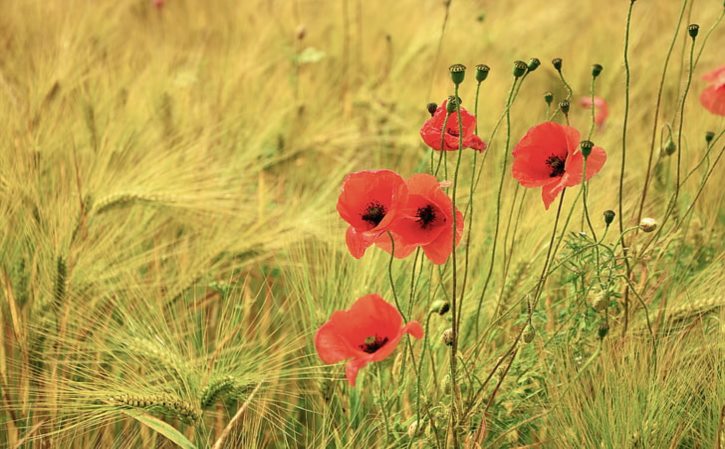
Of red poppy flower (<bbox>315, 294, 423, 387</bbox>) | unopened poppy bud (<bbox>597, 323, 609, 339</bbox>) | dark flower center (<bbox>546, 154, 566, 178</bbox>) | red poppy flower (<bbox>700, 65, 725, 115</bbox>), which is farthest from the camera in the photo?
red poppy flower (<bbox>700, 65, 725, 115</bbox>)

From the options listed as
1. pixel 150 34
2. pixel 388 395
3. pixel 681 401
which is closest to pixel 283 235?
pixel 388 395

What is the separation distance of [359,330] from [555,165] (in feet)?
0.91

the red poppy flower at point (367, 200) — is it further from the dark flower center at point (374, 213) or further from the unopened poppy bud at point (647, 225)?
the unopened poppy bud at point (647, 225)

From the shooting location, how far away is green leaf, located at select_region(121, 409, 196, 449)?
963mm

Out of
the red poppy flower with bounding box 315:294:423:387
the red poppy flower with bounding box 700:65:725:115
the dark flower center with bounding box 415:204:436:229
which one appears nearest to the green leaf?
the red poppy flower with bounding box 315:294:423:387

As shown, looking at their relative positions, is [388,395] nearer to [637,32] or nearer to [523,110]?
[523,110]

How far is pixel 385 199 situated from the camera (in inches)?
32.5

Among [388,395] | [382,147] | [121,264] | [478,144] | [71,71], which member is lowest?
[388,395]

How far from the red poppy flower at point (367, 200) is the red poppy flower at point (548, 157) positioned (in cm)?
14

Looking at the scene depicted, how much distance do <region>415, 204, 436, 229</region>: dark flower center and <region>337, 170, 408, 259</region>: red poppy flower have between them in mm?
44

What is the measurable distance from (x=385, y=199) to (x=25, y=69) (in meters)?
1.39

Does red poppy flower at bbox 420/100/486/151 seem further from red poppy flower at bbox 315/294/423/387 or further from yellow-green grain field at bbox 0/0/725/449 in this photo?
red poppy flower at bbox 315/294/423/387

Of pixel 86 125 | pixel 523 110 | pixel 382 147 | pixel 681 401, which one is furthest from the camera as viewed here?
pixel 523 110

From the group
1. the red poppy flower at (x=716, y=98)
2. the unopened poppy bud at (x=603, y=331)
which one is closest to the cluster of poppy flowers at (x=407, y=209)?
the unopened poppy bud at (x=603, y=331)
